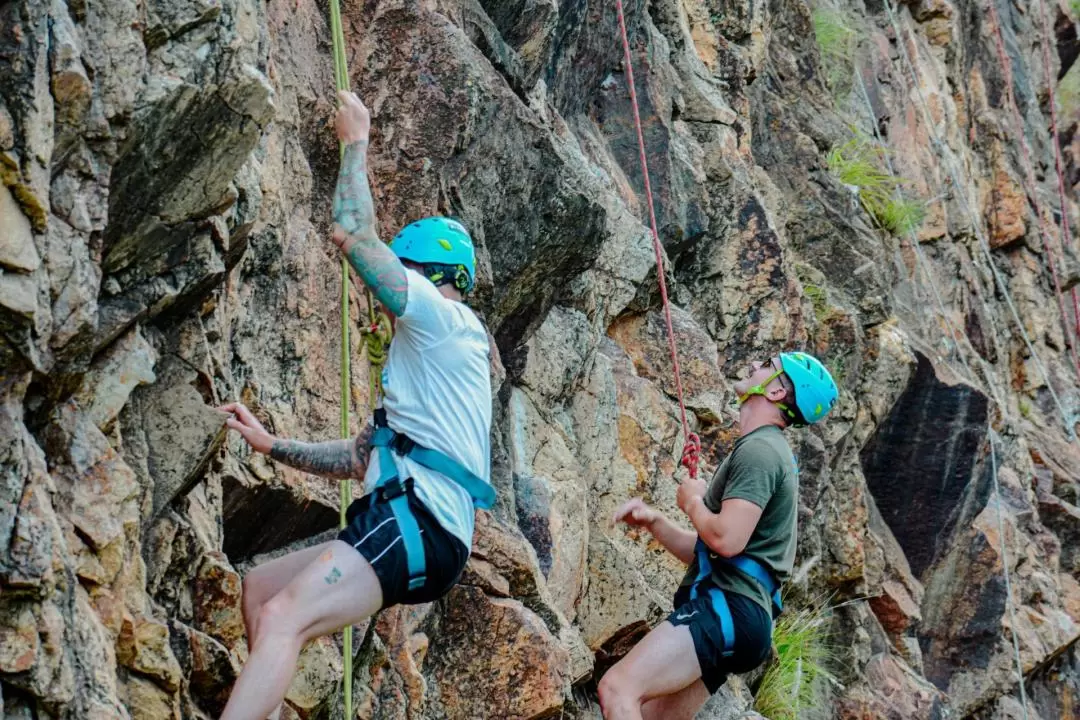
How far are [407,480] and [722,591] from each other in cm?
172

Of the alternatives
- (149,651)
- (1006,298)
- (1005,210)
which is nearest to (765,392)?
(149,651)

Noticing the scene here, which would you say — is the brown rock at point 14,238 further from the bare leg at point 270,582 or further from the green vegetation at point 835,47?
the green vegetation at point 835,47

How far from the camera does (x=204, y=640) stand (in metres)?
5.03

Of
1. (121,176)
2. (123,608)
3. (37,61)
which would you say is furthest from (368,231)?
(123,608)

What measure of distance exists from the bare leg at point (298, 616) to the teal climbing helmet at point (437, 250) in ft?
3.38

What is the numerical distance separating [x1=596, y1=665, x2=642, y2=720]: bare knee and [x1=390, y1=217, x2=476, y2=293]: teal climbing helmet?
181 cm

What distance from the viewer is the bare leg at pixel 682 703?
580 centimetres

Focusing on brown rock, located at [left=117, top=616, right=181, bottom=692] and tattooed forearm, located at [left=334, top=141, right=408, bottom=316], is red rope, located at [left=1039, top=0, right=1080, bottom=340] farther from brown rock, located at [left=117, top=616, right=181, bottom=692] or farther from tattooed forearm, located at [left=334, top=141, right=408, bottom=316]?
brown rock, located at [left=117, top=616, right=181, bottom=692]

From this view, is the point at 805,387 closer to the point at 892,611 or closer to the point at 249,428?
the point at 249,428

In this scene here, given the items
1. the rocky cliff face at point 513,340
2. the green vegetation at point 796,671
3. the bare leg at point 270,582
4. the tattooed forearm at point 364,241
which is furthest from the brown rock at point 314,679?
the green vegetation at point 796,671

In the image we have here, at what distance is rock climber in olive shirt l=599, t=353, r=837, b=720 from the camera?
546 centimetres

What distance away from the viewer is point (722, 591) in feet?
18.5

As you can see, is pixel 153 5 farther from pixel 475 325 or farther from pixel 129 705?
pixel 129 705

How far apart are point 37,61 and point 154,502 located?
169 centimetres
